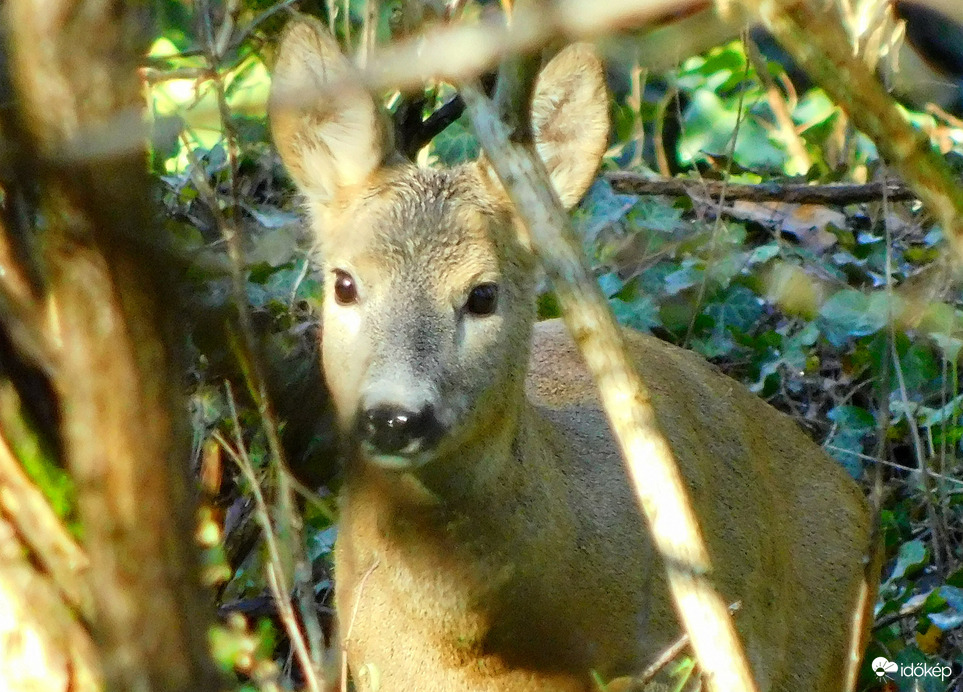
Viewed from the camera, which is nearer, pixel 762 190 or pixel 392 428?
pixel 392 428

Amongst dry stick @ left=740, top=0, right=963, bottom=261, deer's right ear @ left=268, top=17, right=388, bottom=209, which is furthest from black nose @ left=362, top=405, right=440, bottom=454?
dry stick @ left=740, top=0, right=963, bottom=261

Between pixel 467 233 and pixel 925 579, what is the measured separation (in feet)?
9.19

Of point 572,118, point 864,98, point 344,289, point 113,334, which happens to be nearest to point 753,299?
point 572,118

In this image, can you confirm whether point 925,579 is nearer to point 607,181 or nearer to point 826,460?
point 826,460

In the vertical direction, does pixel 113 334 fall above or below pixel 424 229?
above

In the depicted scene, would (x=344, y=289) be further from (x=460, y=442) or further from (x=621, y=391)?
(x=621, y=391)

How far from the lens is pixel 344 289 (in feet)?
13.0

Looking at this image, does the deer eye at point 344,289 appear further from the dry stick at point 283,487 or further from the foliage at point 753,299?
the dry stick at point 283,487

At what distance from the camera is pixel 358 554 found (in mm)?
3975

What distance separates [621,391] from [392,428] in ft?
2.60

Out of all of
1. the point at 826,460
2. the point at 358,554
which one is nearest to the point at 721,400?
the point at 826,460

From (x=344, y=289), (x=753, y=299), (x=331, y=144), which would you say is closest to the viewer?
(x=344, y=289)

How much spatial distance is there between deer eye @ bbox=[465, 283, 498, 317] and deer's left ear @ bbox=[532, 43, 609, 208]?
400mm

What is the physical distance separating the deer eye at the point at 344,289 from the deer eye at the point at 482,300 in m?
0.31
